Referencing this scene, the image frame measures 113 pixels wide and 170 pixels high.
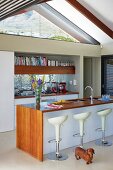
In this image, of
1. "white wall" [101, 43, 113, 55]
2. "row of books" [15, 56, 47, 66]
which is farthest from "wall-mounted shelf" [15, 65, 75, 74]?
"white wall" [101, 43, 113, 55]

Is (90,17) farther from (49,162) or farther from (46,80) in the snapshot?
(49,162)

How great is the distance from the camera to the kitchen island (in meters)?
4.52

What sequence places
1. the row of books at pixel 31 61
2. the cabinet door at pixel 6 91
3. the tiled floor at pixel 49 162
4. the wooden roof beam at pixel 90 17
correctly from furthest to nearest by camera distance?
the row of books at pixel 31 61, the wooden roof beam at pixel 90 17, the cabinet door at pixel 6 91, the tiled floor at pixel 49 162

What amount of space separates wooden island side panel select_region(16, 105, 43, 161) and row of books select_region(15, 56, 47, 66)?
2.17m

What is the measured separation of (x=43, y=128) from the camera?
183 inches

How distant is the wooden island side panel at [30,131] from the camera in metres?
4.48

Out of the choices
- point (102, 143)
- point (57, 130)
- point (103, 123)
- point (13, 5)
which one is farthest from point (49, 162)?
point (13, 5)

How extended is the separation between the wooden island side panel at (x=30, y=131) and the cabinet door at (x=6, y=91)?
51.6 inches

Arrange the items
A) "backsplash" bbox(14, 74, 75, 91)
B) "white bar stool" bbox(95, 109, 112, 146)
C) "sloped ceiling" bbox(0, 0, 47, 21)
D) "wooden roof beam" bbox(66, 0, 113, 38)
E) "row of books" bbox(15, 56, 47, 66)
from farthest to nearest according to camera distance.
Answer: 1. "backsplash" bbox(14, 74, 75, 91)
2. "row of books" bbox(15, 56, 47, 66)
3. "wooden roof beam" bbox(66, 0, 113, 38)
4. "white bar stool" bbox(95, 109, 112, 146)
5. "sloped ceiling" bbox(0, 0, 47, 21)

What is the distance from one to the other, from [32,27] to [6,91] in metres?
2.20

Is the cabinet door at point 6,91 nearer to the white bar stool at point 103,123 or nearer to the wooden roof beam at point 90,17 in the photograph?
the wooden roof beam at point 90,17

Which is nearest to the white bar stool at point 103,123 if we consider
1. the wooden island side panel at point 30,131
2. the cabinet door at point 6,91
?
the wooden island side panel at point 30,131

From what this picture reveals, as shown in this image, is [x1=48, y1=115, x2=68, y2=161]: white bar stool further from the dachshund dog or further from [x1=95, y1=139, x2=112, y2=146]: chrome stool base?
[x1=95, y1=139, x2=112, y2=146]: chrome stool base

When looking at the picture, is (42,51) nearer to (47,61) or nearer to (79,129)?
(47,61)
